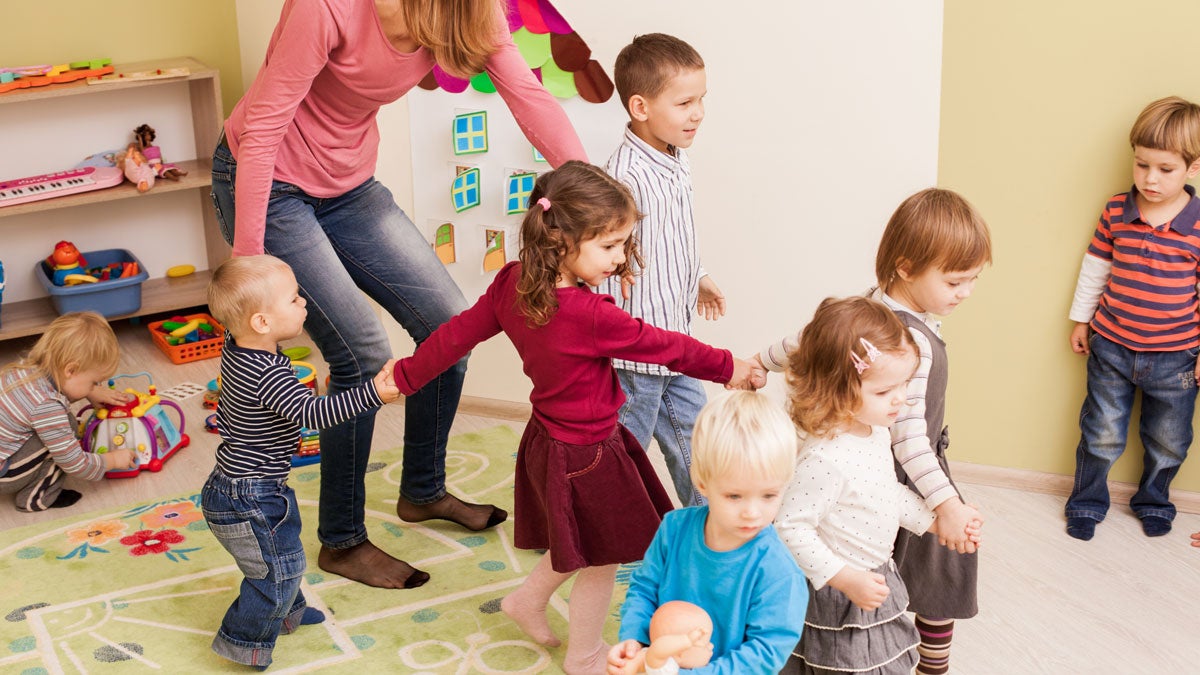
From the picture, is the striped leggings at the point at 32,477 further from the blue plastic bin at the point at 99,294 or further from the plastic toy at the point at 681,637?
the plastic toy at the point at 681,637

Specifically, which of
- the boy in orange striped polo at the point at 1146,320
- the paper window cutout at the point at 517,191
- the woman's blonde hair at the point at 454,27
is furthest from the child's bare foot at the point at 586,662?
the paper window cutout at the point at 517,191

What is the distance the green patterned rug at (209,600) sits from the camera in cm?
250

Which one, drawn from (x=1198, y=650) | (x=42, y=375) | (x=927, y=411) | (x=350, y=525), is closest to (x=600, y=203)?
(x=927, y=411)

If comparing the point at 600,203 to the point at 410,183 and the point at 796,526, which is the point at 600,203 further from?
the point at 410,183

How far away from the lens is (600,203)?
83.1 inches

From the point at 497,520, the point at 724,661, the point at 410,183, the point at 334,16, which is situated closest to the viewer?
the point at 724,661

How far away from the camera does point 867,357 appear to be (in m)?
1.86

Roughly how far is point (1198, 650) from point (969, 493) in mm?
742

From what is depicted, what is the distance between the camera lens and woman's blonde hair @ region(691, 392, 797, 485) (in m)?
1.68

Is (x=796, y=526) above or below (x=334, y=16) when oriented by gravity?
below

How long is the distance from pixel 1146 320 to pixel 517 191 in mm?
1602

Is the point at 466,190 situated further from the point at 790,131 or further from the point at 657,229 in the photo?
the point at 657,229

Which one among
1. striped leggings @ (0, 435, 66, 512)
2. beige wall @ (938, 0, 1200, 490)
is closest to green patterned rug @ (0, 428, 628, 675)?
striped leggings @ (0, 435, 66, 512)

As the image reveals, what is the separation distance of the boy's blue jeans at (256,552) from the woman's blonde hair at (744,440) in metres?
1.00
